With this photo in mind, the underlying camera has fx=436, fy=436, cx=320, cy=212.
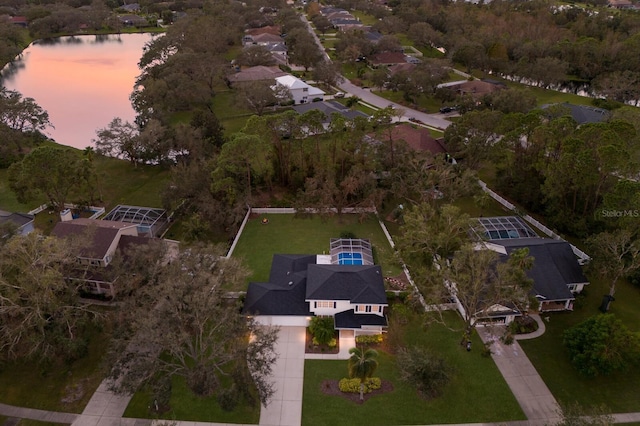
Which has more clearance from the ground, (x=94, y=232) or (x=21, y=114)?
(x=21, y=114)

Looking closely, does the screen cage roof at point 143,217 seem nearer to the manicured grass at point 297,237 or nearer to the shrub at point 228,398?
the manicured grass at point 297,237

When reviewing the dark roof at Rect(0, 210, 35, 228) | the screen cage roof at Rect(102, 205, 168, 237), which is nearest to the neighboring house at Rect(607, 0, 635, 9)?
Answer: the screen cage roof at Rect(102, 205, 168, 237)

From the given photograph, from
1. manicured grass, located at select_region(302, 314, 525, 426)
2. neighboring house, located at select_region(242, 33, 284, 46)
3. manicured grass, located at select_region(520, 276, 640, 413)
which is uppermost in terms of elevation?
neighboring house, located at select_region(242, 33, 284, 46)

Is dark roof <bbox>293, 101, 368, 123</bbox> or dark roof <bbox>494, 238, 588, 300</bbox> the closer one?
dark roof <bbox>494, 238, 588, 300</bbox>

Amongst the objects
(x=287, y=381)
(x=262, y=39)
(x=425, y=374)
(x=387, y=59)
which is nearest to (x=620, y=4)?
(x=387, y=59)

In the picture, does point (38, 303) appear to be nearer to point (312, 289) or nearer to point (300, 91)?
point (312, 289)

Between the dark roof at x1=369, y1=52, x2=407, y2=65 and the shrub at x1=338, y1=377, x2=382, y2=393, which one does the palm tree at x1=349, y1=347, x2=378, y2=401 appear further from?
the dark roof at x1=369, y1=52, x2=407, y2=65

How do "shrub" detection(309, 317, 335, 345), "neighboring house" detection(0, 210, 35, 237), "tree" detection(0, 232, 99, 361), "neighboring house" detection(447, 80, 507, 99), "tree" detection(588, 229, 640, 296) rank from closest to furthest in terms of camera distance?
1. "tree" detection(0, 232, 99, 361)
2. "shrub" detection(309, 317, 335, 345)
3. "tree" detection(588, 229, 640, 296)
4. "neighboring house" detection(0, 210, 35, 237)
5. "neighboring house" detection(447, 80, 507, 99)
